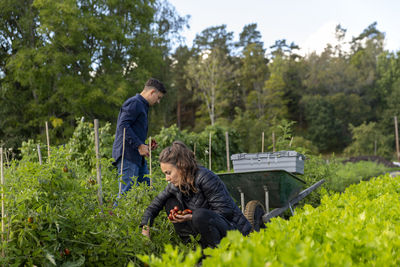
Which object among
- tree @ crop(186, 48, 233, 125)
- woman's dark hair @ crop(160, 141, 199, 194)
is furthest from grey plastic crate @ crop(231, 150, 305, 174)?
tree @ crop(186, 48, 233, 125)

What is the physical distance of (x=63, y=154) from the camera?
280 cm

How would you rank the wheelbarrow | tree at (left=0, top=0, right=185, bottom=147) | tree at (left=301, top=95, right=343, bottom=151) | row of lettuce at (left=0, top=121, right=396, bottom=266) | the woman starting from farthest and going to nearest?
tree at (left=301, top=95, right=343, bottom=151) < tree at (left=0, top=0, right=185, bottom=147) < the wheelbarrow < the woman < row of lettuce at (left=0, top=121, right=396, bottom=266)

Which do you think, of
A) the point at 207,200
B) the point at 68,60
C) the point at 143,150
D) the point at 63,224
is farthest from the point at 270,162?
A: the point at 68,60

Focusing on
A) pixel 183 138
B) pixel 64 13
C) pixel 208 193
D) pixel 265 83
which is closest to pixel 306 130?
pixel 265 83

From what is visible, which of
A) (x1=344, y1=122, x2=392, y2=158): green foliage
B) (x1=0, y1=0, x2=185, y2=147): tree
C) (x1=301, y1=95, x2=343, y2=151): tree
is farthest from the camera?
(x1=301, y1=95, x2=343, y2=151): tree

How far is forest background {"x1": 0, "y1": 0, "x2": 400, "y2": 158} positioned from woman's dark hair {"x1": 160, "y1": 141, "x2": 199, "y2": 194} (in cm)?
473

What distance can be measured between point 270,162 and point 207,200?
215cm

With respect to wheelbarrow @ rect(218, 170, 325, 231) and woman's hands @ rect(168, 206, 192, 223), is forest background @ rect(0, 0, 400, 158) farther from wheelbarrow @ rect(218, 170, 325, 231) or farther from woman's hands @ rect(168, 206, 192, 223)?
woman's hands @ rect(168, 206, 192, 223)

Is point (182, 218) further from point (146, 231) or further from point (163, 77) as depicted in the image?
point (163, 77)

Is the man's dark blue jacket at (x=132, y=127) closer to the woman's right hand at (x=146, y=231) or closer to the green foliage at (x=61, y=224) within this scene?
the green foliage at (x=61, y=224)

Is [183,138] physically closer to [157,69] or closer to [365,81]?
[157,69]

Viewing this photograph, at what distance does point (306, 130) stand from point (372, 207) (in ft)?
137

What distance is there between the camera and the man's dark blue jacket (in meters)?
4.16

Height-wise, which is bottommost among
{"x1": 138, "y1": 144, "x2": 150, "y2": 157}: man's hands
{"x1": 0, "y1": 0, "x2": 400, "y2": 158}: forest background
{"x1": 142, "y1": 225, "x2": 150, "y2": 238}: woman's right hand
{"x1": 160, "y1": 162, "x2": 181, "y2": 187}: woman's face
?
{"x1": 142, "y1": 225, "x2": 150, "y2": 238}: woman's right hand
